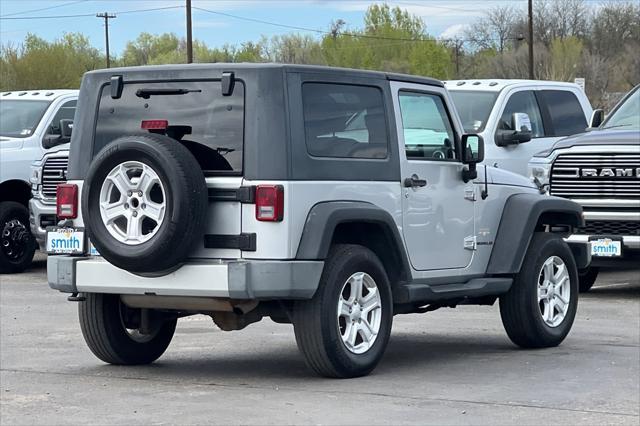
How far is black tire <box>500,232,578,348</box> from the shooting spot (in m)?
10.4

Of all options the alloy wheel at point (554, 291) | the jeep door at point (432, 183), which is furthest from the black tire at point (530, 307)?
the jeep door at point (432, 183)

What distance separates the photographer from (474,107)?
16.6 m

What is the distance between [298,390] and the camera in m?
8.51

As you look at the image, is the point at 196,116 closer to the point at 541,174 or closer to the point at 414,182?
the point at 414,182

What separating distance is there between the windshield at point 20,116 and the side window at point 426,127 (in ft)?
29.0

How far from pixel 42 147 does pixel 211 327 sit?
20.8ft

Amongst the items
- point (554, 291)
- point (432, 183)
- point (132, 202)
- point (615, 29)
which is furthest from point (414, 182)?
point (615, 29)

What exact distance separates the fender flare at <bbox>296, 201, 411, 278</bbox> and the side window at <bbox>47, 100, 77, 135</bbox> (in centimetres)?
937

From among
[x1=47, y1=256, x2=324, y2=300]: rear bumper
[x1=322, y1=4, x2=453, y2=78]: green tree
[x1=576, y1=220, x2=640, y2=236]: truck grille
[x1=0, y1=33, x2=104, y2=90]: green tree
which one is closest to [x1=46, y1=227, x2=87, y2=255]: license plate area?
[x1=47, y1=256, x2=324, y2=300]: rear bumper

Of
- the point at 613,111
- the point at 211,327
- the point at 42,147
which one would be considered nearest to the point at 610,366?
the point at 211,327

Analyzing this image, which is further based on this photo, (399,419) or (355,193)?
(355,193)

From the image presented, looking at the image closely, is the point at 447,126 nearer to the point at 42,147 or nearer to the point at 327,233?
the point at 327,233

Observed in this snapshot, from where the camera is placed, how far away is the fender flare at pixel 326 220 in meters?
8.49

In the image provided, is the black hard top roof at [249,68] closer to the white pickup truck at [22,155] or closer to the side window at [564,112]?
the white pickup truck at [22,155]
